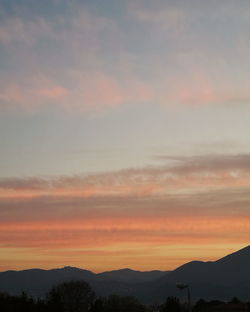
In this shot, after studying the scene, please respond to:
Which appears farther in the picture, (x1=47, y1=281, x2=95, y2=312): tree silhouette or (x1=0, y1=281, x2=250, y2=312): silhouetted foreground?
(x1=47, y1=281, x2=95, y2=312): tree silhouette

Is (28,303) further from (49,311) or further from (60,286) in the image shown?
(60,286)

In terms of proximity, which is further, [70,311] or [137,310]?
[137,310]

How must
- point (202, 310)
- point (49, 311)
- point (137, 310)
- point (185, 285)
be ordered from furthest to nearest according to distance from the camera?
point (137, 310)
point (202, 310)
point (49, 311)
point (185, 285)

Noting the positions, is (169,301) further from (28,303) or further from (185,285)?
(185,285)

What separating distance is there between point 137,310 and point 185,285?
335 feet

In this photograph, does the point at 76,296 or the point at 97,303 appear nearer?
the point at 97,303

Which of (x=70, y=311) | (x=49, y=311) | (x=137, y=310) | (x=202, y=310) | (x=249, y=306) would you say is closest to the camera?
(x=49, y=311)

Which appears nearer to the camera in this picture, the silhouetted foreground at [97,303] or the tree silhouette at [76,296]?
the silhouetted foreground at [97,303]

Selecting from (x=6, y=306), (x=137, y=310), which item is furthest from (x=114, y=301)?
(x=6, y=306)

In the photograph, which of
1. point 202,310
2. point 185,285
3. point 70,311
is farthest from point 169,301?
point 185,285

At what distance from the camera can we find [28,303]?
116m

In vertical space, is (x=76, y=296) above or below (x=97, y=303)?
above

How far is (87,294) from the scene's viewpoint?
165m

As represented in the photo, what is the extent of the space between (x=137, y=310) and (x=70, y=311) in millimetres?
21787
